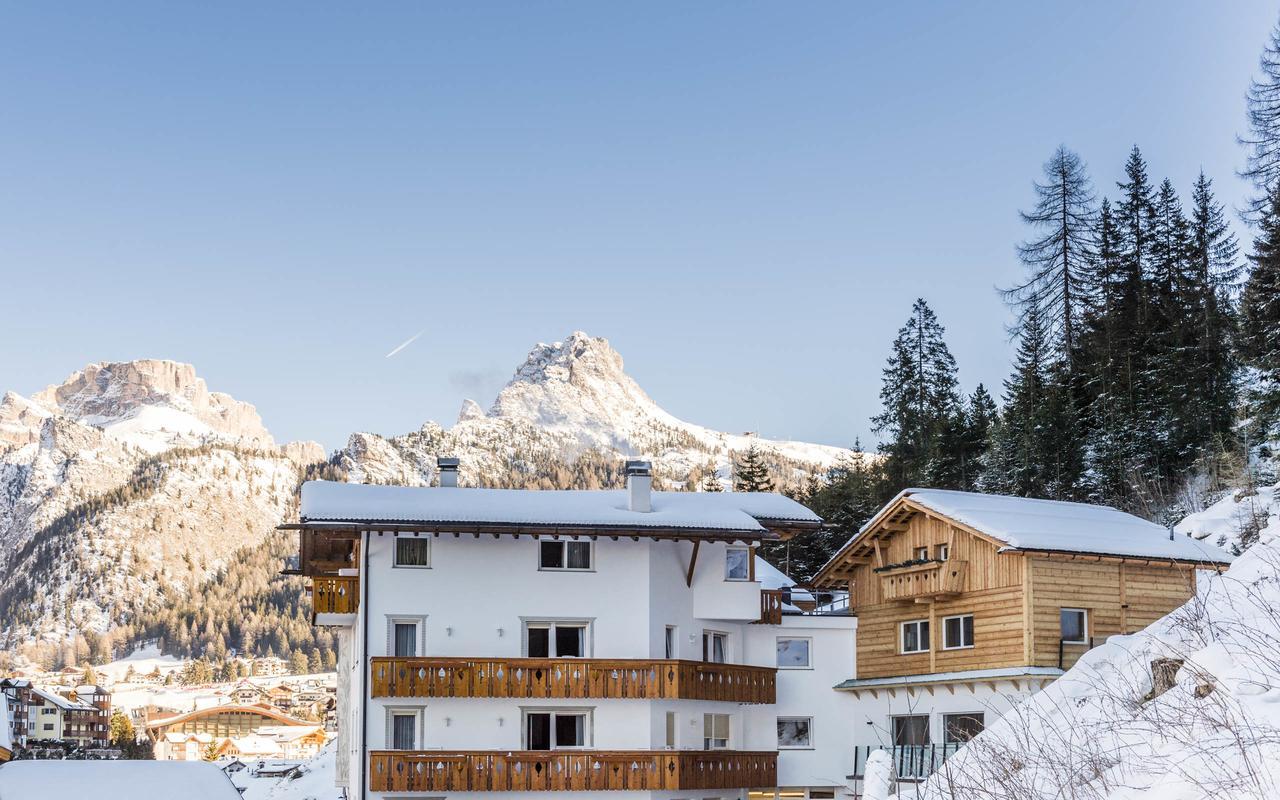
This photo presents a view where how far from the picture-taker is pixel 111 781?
30188mm

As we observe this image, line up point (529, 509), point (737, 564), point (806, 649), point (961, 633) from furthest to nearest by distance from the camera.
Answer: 1. point (806, 649)
2. point (737, 564)
3. point (529, 509)
4. point (961, 633)

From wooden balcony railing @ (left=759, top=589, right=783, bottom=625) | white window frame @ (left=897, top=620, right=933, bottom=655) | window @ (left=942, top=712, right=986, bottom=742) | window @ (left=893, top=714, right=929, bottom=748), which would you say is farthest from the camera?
wooden balcony railing @ (left=759, top=589, right=783, bottom=625)

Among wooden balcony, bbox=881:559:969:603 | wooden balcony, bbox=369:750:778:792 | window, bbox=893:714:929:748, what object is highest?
wooden balcony, bbox=881:559:969:603

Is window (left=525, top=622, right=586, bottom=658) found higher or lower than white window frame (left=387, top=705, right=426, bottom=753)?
higher

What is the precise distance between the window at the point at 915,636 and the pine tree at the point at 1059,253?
2780cm

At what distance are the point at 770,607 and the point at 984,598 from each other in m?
6.49

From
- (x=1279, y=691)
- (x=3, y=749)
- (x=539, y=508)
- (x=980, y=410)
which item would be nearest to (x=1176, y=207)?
(x=980, y=410)

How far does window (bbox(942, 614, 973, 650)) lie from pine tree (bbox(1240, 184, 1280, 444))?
12.4 meters

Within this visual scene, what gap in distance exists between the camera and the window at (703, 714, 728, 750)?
38156 millimetres

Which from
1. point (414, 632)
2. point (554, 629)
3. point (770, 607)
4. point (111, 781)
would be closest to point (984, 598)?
point (770, 607)

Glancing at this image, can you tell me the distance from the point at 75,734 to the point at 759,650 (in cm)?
14967

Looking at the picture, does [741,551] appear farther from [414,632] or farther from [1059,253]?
[1059,253]

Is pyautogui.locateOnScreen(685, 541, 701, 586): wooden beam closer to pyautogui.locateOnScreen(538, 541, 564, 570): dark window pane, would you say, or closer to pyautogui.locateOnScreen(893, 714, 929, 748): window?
pyautogui.locateOnScreen(538, 541, 564, 570): dark window pane

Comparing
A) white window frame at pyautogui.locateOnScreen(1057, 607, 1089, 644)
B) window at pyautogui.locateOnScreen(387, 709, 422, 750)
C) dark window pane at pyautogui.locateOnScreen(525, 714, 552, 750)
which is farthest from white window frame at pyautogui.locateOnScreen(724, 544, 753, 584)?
window at pyautogui.locateOnScreen(387, 709, 422, 750)
